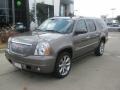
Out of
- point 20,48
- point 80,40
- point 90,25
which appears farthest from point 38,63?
point 90,25

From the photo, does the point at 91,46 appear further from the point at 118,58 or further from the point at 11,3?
the point at 11,3

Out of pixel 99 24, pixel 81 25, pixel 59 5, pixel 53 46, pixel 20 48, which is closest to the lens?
pixel 53 46

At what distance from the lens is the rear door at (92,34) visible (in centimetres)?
753

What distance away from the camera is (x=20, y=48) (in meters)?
5.52

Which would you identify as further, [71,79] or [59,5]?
[59,5]

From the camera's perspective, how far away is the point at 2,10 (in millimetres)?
19531

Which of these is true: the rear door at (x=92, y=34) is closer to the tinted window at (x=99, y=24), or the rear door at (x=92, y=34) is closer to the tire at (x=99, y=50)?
the tinted window at (x=99, y=24)

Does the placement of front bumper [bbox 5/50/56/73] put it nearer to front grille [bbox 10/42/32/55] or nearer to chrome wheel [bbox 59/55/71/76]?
front grille [bbox 10/42/32/55]

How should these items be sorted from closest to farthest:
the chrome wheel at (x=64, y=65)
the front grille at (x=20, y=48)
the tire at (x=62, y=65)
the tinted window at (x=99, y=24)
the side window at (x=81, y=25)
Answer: the front grille at (x=20, y=48)
the tire at (x=62, y=65)
the chrome wheel at (x=64, y=65)
the side window at (x=81, y=25)
the tinted window at (x=99, y=24)

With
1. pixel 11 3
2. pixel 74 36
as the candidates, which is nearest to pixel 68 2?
pixel 11 3

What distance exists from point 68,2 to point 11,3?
42.1 feet

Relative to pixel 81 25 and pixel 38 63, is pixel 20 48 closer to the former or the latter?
pixel 38 63

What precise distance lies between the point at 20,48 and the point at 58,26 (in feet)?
5.47

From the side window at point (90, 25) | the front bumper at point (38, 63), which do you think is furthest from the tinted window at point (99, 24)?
the front bumper at point (38, 63)
